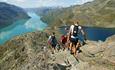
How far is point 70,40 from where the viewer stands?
1267 inches

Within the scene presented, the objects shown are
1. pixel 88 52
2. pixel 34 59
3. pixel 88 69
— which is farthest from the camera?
pixel 34 59

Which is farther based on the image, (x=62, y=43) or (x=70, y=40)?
(x=62, y=43)

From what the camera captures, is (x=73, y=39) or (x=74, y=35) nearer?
(x=74, y=35)

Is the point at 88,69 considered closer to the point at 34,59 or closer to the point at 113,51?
Result: the point at 113,51

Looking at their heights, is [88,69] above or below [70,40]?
below

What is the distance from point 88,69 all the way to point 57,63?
16.4 ft

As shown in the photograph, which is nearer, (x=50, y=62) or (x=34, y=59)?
(x=50, y=62)

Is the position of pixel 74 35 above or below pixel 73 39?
above

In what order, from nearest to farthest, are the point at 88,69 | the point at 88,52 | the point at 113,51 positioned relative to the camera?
the point at 88,69 < the point at 113,51 < the point at 88,52

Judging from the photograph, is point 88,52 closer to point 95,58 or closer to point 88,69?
point 95,58

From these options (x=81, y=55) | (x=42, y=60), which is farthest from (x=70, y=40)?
(x=42, y=60)

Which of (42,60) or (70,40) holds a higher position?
(70,40)

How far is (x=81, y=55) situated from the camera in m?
33.3

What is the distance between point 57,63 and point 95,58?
4829 millimetres
